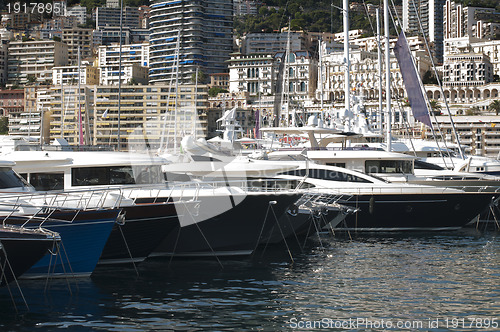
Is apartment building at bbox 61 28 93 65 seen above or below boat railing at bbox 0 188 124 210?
above

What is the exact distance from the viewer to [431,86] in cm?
14725

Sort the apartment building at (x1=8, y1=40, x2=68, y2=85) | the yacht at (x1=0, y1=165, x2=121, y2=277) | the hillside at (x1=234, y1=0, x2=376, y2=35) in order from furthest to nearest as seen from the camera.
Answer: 1. the hillside at (x1=234, y1=0, x2=376, y2=35)
2. the apartment building at (x1=8, y1=40, x2=68, y2=85)
3. the yacht at (x1=0, y1=165, x2=121, y2=277)

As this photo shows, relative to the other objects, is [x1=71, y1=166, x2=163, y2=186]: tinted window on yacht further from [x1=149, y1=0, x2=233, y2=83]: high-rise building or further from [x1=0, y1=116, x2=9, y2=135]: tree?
[x1=149, y1=0, x2=233, y2=83]: high-rise building

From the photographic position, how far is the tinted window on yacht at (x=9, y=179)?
16.4 m

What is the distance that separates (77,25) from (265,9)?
48574 millimetres

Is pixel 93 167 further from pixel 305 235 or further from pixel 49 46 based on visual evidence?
pixel 49 46

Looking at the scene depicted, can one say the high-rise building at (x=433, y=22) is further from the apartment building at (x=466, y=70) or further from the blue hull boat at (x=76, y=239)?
the blue hull boat at (x=76, y=239)

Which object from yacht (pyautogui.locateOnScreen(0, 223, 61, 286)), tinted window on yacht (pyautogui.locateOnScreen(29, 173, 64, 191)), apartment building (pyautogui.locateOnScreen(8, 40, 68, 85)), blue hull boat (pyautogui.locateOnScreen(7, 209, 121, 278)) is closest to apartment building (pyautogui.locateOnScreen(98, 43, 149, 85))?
apartment building (pyautogui.locateOnScreen(8, 40, 68, 85))

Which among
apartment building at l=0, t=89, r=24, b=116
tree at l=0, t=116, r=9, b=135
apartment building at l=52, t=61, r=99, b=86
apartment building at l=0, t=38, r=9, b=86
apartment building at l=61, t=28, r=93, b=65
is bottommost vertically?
tree at l=0, t=116, r=9, b=135

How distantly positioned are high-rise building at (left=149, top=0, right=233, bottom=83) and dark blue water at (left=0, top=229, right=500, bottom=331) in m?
129

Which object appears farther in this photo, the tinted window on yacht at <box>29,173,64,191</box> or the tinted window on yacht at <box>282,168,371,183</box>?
the tinted window on yacht at <box>282,168,371,183</box>

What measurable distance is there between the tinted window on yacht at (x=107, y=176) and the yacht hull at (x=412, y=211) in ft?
23.3

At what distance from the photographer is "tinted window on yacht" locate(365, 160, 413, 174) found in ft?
83.7

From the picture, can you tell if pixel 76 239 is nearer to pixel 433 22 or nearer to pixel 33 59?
pixel 33 59
